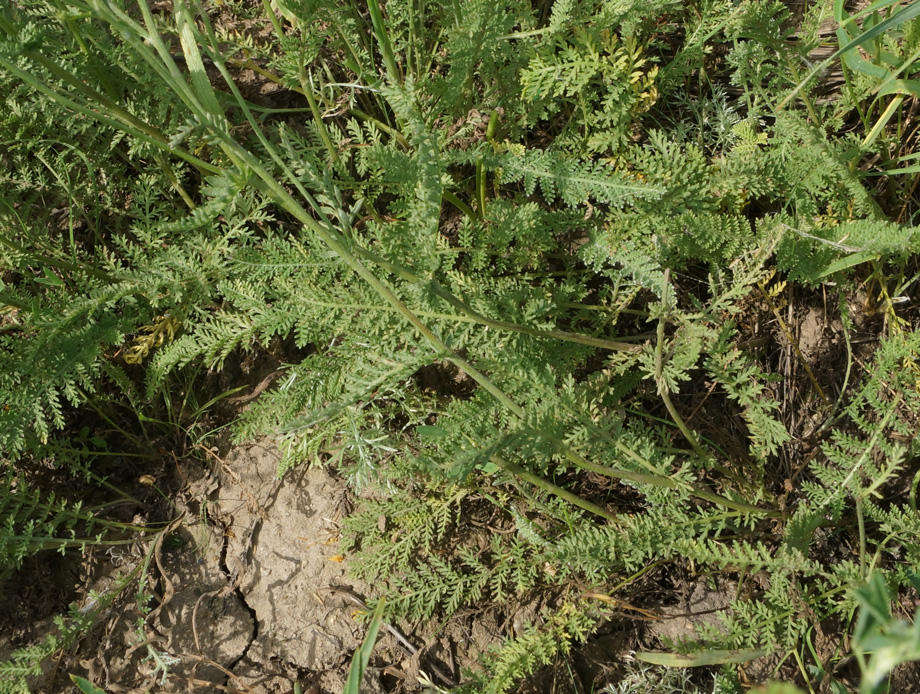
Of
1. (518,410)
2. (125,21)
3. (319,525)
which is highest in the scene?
(125,21)

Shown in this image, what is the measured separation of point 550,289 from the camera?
2428 mm

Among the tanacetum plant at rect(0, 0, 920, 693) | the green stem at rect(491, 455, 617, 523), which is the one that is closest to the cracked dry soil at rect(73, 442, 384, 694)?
the tanacetum plant at rect(0, 0, 920, 693)

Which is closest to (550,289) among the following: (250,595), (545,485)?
(545,485)

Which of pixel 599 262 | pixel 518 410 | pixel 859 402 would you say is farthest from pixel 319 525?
pixel 859 402

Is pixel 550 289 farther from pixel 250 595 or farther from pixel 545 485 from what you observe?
pixel 250 595

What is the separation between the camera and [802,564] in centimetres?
195

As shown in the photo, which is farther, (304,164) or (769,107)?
(769,107)

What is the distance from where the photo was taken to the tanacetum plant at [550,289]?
2.02 meters

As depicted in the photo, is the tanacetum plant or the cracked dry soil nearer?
the tanacetum plant

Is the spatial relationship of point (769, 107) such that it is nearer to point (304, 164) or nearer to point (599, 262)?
point (599, 262)

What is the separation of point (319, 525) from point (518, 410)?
1271 mm

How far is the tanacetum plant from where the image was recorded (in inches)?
79.4

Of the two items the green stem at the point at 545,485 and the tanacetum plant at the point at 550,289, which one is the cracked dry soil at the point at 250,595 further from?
the green stem at the point at 545,485

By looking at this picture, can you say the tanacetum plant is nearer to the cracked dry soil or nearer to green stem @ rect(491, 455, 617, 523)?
green stem @ rect(491, 455, 617, 523)
